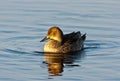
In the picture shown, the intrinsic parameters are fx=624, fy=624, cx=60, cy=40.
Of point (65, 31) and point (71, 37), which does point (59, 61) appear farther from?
point (65, 31)

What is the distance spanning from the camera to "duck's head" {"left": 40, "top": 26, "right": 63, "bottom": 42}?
62.0ft

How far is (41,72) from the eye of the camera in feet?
50.1

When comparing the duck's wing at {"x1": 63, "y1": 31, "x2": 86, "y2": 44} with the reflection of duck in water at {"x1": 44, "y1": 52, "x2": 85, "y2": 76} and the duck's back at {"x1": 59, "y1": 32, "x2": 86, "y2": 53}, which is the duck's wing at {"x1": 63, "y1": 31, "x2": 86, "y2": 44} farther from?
the reflection of duck in water at {"x1": 44, "y1": 52, "x2": 85, "y2": 76}

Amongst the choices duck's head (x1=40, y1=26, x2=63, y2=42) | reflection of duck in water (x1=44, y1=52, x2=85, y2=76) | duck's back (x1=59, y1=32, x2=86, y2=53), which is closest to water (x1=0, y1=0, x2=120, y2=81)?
reflection of duck in water (x1=44, y1=52, x2=85, y2=76)

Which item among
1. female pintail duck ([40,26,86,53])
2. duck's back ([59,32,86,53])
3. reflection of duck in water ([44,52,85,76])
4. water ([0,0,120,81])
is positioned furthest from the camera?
duck's back ([59,32,86,53])

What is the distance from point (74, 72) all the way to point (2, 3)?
968 centimetres

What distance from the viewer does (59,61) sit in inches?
674

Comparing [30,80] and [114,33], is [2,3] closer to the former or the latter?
[114,33]

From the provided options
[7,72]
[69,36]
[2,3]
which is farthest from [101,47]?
[2,3]

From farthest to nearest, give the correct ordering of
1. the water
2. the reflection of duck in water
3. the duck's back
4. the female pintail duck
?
1. the duck's back
2. the female pintail duck
3. the reflection of duck in water
4. the water

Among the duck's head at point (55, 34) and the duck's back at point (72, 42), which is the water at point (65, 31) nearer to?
the duck's back at point (72, 42)

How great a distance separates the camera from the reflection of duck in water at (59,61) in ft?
51.9

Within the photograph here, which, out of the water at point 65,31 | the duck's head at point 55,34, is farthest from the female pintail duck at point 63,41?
the water at point 65,31

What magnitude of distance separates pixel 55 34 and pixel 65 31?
200 centimetres
